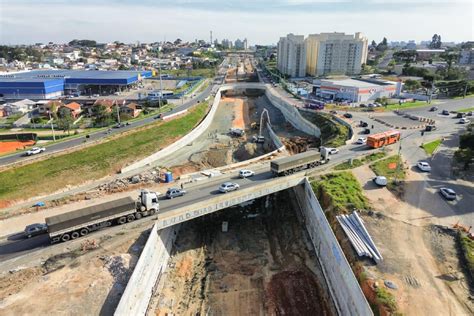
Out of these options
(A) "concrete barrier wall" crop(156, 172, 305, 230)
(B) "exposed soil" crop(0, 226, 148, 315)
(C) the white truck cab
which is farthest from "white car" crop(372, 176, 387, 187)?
(B) "exposed soil" crop(0, 226, 148, 315)

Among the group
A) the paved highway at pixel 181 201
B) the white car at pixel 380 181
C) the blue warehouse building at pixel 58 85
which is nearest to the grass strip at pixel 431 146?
the white car at pixel 380 181

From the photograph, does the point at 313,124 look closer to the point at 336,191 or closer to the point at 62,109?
the point at 336,191

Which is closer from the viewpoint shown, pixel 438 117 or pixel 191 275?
pixel 191 275

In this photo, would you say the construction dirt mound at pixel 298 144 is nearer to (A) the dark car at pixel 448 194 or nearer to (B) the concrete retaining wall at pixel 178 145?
(B) the concrete retaining wall at pixel 178 145

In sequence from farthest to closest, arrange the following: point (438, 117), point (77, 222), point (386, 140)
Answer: point (438, 117) → point (386, 140) → point (77, 222)

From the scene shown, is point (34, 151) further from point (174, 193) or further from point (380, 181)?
point (380, 181)

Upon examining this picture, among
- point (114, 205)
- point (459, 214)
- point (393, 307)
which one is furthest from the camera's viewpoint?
point (459, 214)

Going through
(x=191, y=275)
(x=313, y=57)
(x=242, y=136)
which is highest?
(x=313, y=57)

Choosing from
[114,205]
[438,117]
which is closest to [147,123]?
[114,205]
